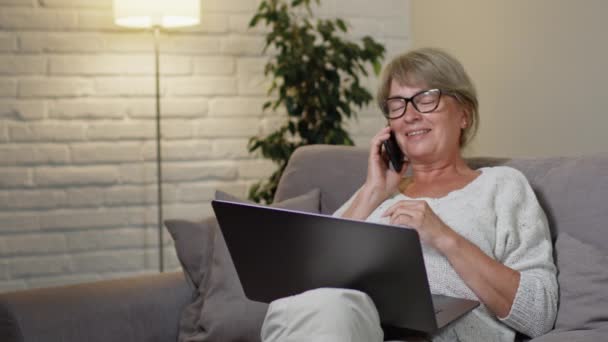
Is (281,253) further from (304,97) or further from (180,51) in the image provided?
(180,51)

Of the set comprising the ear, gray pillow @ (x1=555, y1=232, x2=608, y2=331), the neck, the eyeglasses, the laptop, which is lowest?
gray pillow @ (x1=555, y1=232, x2=608, y2=331)

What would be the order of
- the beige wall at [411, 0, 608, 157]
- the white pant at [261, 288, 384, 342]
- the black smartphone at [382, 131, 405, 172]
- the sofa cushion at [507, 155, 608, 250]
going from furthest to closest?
the beige wall at [411, 0, 608, 157]
the black smartphone at [382, 131, 405, 172]
the sofa cushion at [507, 155, 608, 250]
the white pant at [261, 288, 384, 342]

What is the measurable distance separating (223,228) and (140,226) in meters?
1.94

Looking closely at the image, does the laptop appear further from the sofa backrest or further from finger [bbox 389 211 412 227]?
the sofa backrest

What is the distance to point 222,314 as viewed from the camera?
2088 millimetres

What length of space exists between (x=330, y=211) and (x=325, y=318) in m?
0.94

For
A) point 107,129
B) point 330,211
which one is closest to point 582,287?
point 330,211

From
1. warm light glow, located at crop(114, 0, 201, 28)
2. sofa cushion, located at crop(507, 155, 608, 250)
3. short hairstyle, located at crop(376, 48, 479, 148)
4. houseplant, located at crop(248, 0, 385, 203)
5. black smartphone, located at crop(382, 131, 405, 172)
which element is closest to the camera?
sofa cushion, located at crop(507, 155, 608, 250)

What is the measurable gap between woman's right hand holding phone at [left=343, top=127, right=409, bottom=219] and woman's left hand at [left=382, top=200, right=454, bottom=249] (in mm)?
348

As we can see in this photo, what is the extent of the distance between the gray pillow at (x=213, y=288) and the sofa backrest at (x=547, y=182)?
68 millimetres

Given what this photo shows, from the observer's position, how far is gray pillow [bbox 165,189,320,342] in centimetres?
207

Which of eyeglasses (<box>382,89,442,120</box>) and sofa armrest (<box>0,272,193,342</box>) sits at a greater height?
eyeglasses (<box>382,89,442,120</box>)

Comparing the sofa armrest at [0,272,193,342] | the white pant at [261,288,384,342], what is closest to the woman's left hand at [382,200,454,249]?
the white pant at [261,288,384,342]

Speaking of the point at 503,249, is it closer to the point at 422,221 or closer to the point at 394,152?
the point at 422,221
